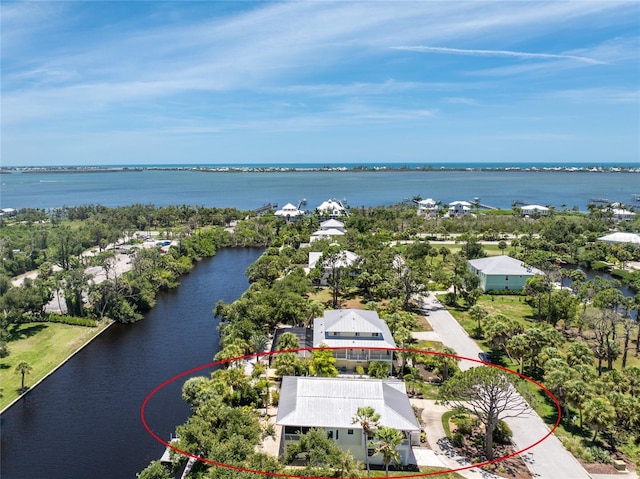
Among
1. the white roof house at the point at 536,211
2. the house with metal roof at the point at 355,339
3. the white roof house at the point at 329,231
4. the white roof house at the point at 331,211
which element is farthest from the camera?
the white roof house at the point at 331,211

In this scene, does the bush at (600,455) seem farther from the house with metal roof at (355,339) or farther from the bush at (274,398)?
the bush at (274,398)

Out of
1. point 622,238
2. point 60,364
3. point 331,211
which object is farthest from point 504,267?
point 331,211

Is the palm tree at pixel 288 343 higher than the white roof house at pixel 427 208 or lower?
lower

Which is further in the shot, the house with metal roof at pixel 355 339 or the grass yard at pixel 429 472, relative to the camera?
the house with metal roof at pixel 355 339

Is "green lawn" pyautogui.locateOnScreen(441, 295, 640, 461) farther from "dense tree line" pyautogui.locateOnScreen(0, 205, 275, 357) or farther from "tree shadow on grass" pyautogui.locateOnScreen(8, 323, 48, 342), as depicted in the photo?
"tree shadow on grass" pyautogui.locateOnScreen(8, 323, 48, 342)

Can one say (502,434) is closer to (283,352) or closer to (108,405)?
(283,352)

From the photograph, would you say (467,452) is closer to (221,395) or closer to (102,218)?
(221,395)

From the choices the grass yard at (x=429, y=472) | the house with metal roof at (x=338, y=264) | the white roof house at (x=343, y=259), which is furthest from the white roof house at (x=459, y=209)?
the grass yard at (x=429, y=472)
